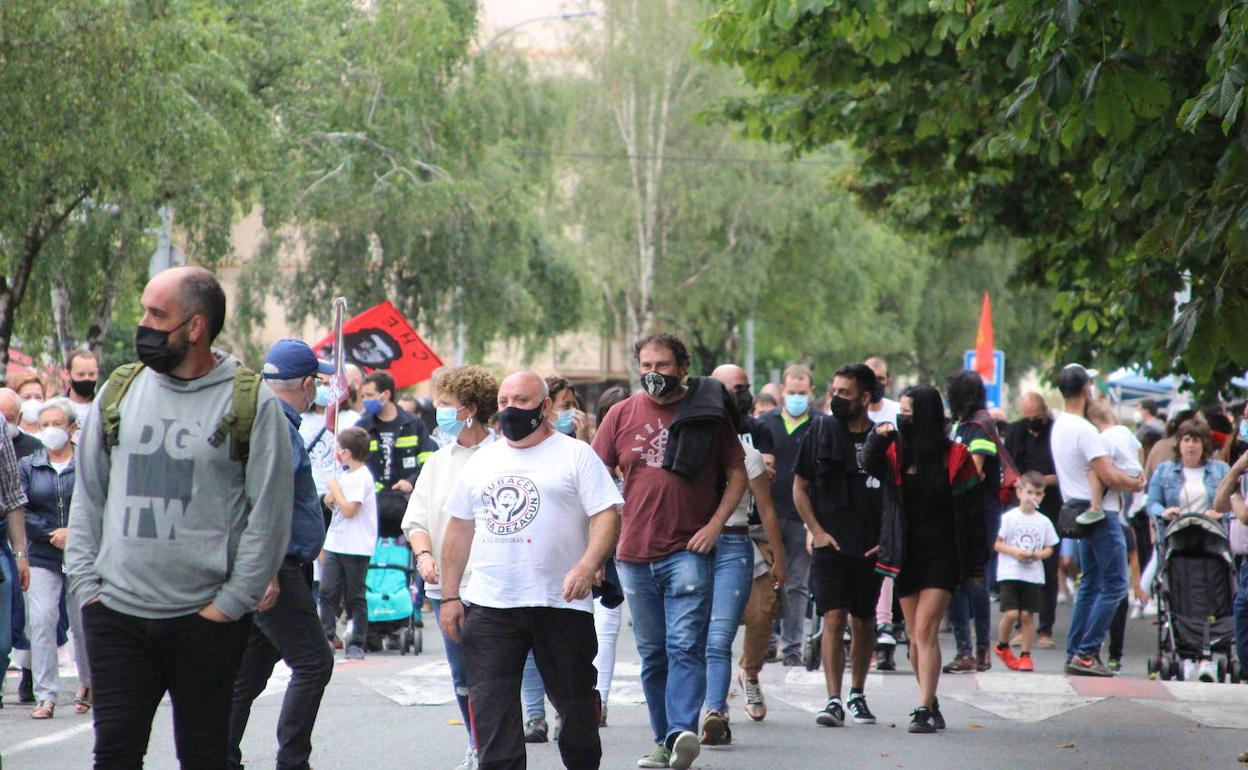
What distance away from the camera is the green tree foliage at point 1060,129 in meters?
7.28

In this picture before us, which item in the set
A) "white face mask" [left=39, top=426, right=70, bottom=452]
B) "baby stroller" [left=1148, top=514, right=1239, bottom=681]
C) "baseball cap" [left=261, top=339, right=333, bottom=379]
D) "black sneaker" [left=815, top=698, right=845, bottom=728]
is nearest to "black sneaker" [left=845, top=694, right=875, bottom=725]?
"black sneaker" [left=815, top=698, right=845, bottom=728]

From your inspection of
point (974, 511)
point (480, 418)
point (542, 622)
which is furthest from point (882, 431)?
point (542, 622)

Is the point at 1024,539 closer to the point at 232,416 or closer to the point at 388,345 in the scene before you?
the point at 388,345

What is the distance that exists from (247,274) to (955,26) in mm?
24967

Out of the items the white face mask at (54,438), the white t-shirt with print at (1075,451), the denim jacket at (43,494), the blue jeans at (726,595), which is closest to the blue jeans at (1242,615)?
the white t-shirt with print at (1075,451)

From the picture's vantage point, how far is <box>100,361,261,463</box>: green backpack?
539 cm

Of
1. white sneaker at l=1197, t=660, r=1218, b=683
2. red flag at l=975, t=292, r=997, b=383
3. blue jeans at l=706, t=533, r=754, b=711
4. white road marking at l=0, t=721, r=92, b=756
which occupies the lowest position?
white road marking at l=0, t=721, r=92, b=756

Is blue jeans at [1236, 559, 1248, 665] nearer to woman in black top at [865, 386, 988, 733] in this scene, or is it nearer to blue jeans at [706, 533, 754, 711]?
woman in black top at [865, 386, 988, 733]

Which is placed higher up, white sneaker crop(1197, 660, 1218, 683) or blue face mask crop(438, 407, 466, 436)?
blue face mask crop(438, 407, 466, 436)

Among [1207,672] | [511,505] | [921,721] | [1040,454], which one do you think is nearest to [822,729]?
[921,721]

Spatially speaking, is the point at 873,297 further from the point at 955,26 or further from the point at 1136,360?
the point at 955,26

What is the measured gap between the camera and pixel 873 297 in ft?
187

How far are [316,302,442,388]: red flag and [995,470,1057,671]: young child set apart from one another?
7.98 metres

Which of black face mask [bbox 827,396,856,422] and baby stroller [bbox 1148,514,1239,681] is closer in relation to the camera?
black face mask [bbox 827,396,856,422]
